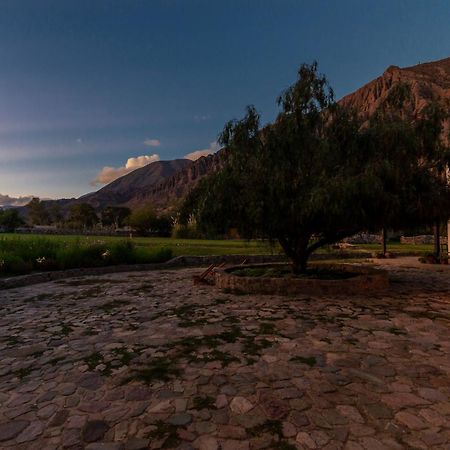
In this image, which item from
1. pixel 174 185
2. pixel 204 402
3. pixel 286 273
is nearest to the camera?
pixel 204 402

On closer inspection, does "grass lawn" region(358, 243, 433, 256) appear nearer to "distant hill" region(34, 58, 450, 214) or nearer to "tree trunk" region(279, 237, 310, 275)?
"distant hill" region(34, 58, 450, 214)

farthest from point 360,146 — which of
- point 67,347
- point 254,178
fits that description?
point 67,347

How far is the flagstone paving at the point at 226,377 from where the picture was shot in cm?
294

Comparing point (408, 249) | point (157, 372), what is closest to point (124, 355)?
point (157, 372)

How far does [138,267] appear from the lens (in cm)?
1592

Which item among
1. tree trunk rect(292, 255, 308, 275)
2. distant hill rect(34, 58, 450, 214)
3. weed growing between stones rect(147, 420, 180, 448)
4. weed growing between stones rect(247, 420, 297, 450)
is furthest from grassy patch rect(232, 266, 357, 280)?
weed growing between stones rect(147, 420, 180, 448)

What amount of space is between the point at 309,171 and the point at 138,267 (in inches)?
380

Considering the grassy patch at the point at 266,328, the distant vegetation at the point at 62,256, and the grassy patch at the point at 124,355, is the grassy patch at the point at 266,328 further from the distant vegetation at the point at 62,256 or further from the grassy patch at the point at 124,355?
the distant vegetation at the point at 62,256

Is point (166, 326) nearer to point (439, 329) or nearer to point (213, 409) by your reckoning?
point (213, 409)

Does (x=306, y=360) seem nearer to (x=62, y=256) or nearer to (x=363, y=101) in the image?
(x=62, y=256)

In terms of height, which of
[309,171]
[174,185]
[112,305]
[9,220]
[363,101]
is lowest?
[112,305]

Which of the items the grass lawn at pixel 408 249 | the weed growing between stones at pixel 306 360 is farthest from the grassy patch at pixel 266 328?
the grass lawn at pixel 408 249

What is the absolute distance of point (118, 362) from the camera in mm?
4500

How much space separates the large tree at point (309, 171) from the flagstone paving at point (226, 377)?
93.6 inches
